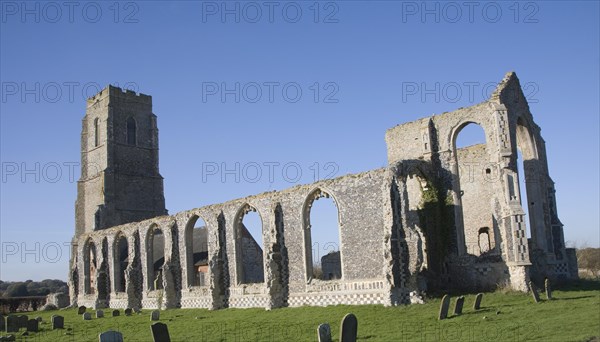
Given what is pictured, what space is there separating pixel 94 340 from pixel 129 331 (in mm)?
1916

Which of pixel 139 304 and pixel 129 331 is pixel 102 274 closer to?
pixel 139 304

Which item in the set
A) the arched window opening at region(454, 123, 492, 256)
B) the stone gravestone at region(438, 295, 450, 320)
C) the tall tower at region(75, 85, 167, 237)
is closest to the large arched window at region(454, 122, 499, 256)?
the arched window opening at region(454, 123, 492, 256)

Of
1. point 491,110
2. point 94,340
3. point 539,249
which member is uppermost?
point 491,110

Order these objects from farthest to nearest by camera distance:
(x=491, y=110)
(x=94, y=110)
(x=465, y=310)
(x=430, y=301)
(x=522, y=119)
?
(x=94, y=110) → (x=522, y=119) → (x=491, y=110) → (x=430, y=301) → (x=465, y=310)

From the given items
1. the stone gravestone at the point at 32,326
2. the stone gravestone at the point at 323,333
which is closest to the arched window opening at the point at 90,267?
the stone gravestone at the point at 32,326

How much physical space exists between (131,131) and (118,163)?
315cm

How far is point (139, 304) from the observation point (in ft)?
109

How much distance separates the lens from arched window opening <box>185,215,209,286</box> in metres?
29.7

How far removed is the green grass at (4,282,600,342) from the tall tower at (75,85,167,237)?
19860 mm

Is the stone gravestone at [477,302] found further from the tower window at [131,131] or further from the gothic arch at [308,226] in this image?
the tower window at [131,131]

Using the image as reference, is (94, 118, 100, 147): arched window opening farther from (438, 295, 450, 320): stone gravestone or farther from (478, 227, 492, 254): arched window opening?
(438, 295, 450, 320): stone gravestone

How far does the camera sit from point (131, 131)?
46.2 m

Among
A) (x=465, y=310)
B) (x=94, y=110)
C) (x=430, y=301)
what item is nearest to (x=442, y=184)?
(x=430, y=301)

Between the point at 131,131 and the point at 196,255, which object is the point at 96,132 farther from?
the point at 196,255
